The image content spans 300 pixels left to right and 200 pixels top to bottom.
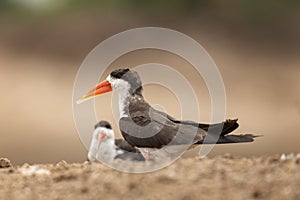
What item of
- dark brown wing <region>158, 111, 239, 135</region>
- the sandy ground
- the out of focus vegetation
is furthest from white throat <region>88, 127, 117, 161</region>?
the out of focus vegetation

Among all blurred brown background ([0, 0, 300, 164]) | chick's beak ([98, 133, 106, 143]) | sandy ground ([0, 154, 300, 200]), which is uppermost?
blurred brown background ([0, 0, 300, 164])

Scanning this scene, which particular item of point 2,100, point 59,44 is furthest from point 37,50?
point 2,100

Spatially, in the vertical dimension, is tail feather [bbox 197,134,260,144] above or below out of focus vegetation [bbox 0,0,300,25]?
below

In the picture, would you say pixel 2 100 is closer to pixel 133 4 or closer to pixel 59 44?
pixel 59 44

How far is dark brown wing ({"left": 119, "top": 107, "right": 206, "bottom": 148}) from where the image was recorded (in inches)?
348

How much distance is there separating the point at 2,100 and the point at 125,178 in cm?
1946

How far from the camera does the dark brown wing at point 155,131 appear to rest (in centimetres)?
884

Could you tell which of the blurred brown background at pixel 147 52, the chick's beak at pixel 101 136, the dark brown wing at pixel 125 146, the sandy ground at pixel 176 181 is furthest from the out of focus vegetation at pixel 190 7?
the sandy ground at pixel 176 181

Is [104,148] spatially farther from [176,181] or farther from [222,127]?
[176,181]

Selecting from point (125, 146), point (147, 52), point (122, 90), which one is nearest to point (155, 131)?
point (122, 90)

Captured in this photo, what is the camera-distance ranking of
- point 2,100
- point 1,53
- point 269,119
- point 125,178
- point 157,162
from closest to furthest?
1. point 125,178
2. point 157,162
3. point 269,119
4. point 2,100
5. point 1,53

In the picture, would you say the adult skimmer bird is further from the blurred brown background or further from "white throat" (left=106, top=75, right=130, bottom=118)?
the blurred brown background

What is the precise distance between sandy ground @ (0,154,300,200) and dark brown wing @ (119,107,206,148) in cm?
81

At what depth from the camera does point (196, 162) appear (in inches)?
305
